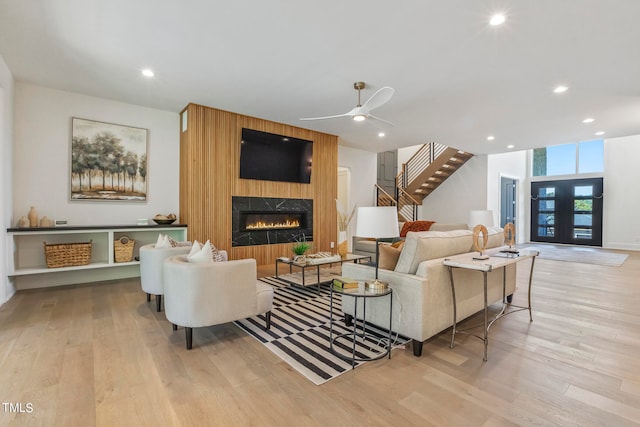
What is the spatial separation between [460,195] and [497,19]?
7958mm

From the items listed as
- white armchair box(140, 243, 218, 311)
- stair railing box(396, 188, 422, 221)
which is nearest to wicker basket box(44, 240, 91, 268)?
white armchair box(140, 243, 218, 311)

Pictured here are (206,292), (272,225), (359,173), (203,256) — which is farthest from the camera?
(359,173)

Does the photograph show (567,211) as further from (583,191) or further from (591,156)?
(591,156)

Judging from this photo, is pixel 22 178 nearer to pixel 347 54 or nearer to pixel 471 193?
pixel 347 54

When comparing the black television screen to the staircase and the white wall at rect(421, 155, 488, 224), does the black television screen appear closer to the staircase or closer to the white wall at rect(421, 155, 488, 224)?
the staircase

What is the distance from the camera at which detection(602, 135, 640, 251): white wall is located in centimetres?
841

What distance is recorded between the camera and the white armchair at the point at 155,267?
10.9ft

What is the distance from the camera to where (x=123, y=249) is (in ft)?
15.1

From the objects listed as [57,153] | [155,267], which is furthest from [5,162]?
[155,267]

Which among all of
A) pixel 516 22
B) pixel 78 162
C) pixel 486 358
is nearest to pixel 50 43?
pixel 78 162

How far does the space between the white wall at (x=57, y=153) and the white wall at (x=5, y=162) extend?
0.77 ft

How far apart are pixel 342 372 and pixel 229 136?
4.50 meters

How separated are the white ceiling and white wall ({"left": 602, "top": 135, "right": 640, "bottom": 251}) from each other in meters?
4.69

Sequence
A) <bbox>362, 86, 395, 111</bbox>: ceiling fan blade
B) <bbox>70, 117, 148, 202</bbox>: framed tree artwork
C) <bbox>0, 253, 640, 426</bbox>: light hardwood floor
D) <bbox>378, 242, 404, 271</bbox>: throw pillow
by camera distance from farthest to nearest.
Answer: <bbox>70, 117, 148, 202</bbox>: framed tree artwork
<bbox>362, 86, 395, 111</bbox>: ceiling fan blade
<bbox>378, 242, 404, 271</bbox>: throw pillow
<bbox>0, 253, 640, 426</bbox>: light hardwood floor
